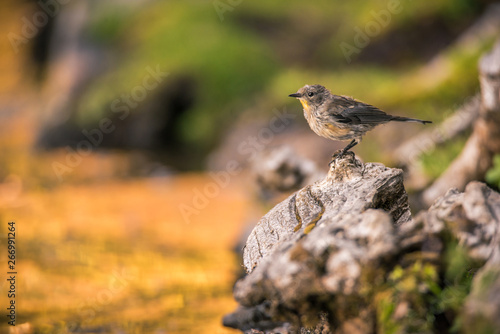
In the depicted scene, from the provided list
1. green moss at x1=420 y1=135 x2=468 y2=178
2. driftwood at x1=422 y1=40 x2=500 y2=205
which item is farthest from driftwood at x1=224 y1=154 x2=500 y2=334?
green moss at x1=420 y1=135 x2=468 y2=178

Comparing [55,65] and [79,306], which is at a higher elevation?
[55,65]

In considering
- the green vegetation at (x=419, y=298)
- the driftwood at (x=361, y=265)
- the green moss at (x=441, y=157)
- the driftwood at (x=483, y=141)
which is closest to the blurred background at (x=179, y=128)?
the green moss at (x=441, y=157)

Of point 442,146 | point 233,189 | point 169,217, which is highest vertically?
point 233,189

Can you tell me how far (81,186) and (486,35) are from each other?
29.5ft

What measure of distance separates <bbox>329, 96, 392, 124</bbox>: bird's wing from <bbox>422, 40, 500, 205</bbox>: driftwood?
1.74 metres

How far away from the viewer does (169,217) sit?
1062cm

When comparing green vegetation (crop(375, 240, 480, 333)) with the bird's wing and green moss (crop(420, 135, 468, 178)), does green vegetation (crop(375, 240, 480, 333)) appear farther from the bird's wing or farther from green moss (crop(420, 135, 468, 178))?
green moss (crop(420, 135, 468, 178))

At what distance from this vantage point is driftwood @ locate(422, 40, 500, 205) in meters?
5.91

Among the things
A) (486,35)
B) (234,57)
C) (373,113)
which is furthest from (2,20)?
(373,113)

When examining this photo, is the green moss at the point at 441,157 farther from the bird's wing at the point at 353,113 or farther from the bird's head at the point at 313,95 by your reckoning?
the bird's head at the point at 313,95

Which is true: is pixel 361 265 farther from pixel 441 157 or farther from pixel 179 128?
pixel 179 128

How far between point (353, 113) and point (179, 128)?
11.8 meters

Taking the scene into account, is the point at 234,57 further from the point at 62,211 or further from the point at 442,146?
the point at 442,146

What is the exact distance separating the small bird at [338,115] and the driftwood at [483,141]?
5.64 ft
